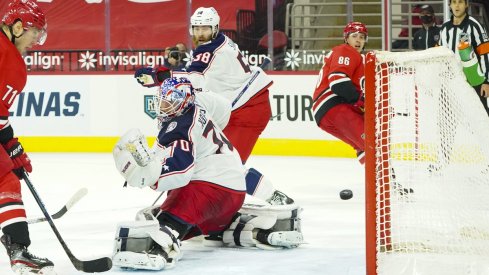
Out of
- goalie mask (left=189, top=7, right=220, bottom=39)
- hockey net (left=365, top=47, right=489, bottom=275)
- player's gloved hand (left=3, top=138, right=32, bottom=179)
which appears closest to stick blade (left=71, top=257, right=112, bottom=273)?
player's gloved hand (left=3, top=138, right=32, bottom=179)

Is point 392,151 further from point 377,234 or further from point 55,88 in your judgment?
point 55,88

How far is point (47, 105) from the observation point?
29.7 feet

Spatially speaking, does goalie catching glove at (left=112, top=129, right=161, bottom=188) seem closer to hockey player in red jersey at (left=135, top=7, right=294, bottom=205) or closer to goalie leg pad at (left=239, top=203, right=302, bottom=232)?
goalie leg pad at (left=239, top=203, right=302, bottom=232)

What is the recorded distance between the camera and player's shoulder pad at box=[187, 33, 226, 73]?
16.6 ft

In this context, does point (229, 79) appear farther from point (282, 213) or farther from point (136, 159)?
point (136, 159)

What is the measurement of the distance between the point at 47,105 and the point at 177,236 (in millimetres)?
5486

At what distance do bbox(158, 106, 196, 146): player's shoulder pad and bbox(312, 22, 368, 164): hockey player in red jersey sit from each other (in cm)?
164

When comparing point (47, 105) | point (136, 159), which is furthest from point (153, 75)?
point (47, 105)

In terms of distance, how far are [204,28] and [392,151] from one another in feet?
6.50

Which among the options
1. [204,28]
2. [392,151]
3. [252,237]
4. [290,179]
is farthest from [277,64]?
[392,151]

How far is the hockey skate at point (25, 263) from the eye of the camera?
3.37 metres

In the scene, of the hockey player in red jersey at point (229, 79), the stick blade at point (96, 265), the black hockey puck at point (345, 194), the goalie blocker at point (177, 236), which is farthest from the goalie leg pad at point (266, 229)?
the black hockey puck at point (345, 194)

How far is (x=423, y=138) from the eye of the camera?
3.59 m

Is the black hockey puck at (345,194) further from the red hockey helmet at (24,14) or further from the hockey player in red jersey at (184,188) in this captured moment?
the red hockey helmet at (24,14)
